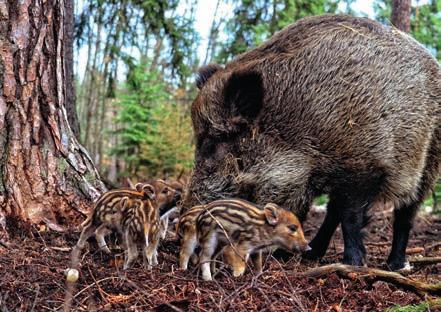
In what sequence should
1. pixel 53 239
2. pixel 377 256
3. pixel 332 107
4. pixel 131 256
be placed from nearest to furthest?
pixel 131 256, pixel 53 239, pixel 332 107, pixel 377 256

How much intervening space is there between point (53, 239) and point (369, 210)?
317 centimetres

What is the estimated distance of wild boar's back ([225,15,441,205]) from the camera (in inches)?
238

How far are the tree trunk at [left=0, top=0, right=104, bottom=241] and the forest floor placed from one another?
0.41 meters

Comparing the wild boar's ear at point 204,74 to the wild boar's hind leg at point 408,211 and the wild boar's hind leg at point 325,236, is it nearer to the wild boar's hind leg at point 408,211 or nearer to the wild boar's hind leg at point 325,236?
the wild boar's hind leg at point 325,236

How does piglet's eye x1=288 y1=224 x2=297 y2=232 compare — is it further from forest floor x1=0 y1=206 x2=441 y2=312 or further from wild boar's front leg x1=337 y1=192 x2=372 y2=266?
wild boar's front leg x1=337 y1=192 x2=372 y2=266

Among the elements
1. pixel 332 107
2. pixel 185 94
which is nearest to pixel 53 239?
pixel 332 107

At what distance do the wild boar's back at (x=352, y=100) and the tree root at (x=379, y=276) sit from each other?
60.4 inches

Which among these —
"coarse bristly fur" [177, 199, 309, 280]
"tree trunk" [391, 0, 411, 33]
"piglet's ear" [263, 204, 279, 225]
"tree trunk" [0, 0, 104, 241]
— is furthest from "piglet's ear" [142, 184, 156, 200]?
"tree trunk" [391, 0, 411, 33]

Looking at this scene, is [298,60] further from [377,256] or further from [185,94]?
[185,94]

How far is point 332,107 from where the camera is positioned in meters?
6.07

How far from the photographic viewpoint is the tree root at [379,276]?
14.4 feet

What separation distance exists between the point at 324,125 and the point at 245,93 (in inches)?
33.4

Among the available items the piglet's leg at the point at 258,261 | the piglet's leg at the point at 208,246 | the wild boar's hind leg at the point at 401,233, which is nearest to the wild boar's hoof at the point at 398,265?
the wild boar's hind leg at the point at 401,233

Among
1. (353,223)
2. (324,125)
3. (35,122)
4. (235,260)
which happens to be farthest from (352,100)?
(35,122)
